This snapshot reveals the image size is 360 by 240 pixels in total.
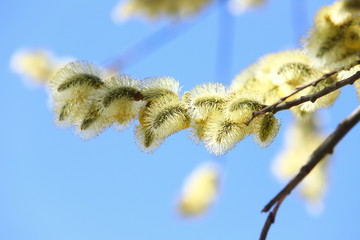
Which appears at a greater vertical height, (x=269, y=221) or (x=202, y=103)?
(x=202, y=103)

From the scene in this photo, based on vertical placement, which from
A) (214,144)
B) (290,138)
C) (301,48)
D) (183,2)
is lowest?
(214,144)

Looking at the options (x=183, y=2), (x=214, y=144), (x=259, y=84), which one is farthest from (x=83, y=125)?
(x=183, y=2)

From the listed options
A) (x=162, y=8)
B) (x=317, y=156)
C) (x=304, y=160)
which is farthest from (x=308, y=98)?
(x=162, y=8)

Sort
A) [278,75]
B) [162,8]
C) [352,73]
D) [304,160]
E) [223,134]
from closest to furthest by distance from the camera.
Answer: [223,134]
[352,73]
[278,75]
[304,160]
[162,8]

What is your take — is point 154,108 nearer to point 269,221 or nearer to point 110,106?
point 110,106

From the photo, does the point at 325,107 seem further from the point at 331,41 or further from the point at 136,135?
the point at 136,135

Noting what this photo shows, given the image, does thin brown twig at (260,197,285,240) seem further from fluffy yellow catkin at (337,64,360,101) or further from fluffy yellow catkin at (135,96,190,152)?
fluffy yellow catkin at (337,64,360,101)

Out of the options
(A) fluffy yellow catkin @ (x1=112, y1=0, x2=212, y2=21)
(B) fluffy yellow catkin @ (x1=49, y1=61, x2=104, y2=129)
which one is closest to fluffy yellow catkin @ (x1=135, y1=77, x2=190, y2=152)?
(B) fluffy yellow catkin @ (x1=49, y1=61, x2=104, y2=129)
